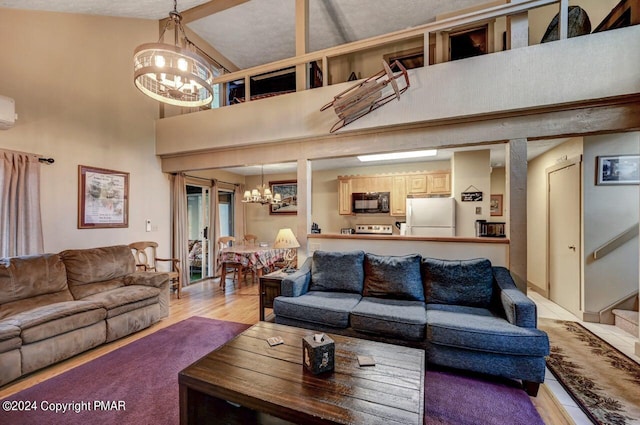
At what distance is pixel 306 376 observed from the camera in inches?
60.4

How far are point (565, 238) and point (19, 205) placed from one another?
7.12 m

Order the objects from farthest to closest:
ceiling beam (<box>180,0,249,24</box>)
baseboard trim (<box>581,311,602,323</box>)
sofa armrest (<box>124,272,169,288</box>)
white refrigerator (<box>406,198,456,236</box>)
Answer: white refrigerator (<box>406,198,456,236</box>) < ceiling beam (<box>180,0,249,24</box>) < sofa armrest (<box>124,272,169,288</box>) < baseboard trim (<box>581,311,602,323</box>)

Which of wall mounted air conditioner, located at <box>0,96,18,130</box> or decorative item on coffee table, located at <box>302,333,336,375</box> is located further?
wall mounted air conditioner, located at <box>0,96,18,130</box>

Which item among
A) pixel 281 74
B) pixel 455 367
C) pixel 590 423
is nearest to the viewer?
pixel 590 423

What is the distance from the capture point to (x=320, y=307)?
2676mm

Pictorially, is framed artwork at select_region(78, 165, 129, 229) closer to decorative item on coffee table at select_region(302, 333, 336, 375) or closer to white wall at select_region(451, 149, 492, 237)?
decorative item on coffee table at select_region(302, 333, 336, 375)

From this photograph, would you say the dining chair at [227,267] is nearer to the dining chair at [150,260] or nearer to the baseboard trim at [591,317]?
the dining chair at [150,260]

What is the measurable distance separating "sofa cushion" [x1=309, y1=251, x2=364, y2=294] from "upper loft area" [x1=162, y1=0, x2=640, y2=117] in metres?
2.26

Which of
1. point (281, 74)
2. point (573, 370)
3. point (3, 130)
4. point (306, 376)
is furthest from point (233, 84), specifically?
point (573, 370)

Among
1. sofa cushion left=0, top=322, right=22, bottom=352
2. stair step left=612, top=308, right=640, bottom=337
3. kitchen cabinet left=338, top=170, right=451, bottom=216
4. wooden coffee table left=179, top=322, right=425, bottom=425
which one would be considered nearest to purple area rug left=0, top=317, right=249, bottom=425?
sofa cushion left=0, top=322, right=22, bottom=352

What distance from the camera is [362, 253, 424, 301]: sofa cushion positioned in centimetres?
285

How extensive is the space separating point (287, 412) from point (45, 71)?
4723 millimetres

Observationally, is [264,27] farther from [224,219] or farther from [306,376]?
[306,376]

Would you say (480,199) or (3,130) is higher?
(3,130)
